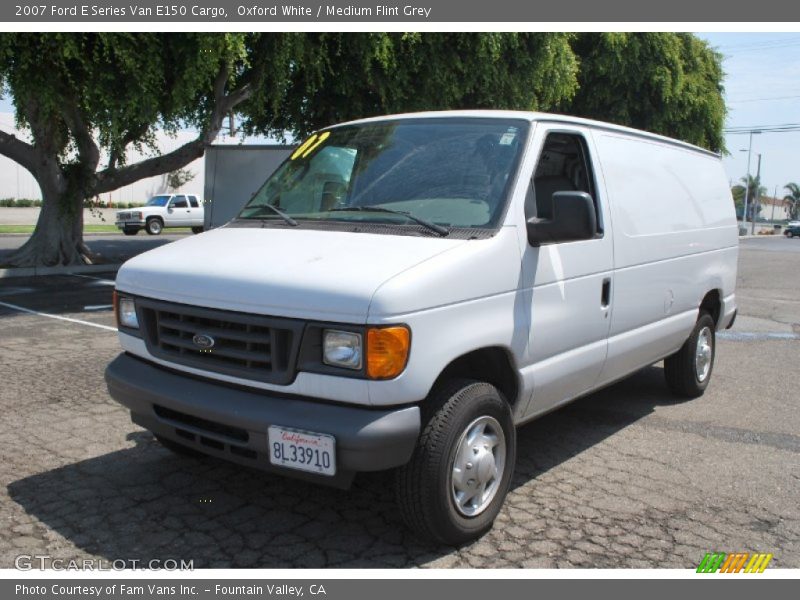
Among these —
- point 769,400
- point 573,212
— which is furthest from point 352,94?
point 573,212

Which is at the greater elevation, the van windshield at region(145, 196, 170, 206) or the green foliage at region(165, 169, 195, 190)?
the green foliage at region(165, 169, 195, 190)

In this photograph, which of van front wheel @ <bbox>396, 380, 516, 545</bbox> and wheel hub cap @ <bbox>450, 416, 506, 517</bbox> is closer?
van front wheel @ <bbox>396, 380, 516, 545</bbox>

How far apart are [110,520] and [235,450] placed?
0.92m

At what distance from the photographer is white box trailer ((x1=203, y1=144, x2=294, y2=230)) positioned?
15.4 meters

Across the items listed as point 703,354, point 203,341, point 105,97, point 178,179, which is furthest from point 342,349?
point 178,179

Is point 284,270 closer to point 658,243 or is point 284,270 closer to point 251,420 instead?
point 251,420

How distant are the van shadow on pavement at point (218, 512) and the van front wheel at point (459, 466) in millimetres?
163

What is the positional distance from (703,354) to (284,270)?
4.45 m

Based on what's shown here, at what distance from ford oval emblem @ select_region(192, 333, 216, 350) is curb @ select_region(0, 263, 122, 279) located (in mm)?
13534

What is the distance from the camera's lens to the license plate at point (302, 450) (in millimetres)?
3152

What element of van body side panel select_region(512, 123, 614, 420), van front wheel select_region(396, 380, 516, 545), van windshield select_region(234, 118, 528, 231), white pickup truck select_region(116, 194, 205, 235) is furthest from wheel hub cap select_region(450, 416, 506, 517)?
white pickup truck select_region(116, 194, 205, 235)

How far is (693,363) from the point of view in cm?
631

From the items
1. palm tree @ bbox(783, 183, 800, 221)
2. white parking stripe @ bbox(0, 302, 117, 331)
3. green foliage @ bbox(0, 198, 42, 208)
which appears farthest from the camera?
palm tree @ bbox(783, 183, 800, 221)

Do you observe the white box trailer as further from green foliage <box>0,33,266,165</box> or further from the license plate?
the license plate
